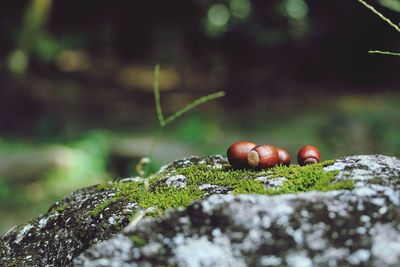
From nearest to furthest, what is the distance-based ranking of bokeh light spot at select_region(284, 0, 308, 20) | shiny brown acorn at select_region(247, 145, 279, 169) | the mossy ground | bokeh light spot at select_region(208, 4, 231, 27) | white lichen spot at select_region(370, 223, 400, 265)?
white lichen spot at select_region(370, 223, 400, 265) → the mossy ground → shiny brown acorn at select_region(247, 145, 279, 169) → bokeh light spot at select_region(284, 0, 308, 20) → bokeh light spot at select_region(208, 4, 231, 27)

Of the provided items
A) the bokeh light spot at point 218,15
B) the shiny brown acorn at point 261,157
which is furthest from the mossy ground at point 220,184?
the bokeh light spot at point 218,15

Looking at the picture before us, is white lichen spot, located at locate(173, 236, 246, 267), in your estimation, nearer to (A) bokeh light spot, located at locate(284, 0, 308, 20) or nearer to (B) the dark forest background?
(B) the dark forest background

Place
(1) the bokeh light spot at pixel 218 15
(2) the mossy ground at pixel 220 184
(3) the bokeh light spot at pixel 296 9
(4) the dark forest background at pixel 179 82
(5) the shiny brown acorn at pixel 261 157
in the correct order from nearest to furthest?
(2) the mossy ground at pixel 220 184 → (5) the shiny brown acorn at pixel 261 157 → (4) the dark forest background at pixel 179 82 → (3) the bokeh light spot at pixel 296 9 → (1) the bokeh light spot at pixel 218 15

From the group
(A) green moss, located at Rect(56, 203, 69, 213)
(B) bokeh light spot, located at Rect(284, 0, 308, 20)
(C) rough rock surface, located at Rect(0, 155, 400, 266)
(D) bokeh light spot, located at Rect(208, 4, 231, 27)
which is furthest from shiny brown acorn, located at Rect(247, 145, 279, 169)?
(D) bokeh light spot, located at Rect(208, 4, 231, 27)

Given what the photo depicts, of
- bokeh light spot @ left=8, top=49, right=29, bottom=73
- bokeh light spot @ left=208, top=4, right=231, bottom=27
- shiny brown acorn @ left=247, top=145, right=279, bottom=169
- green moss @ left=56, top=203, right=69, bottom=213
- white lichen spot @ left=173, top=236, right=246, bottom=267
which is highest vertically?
bokeh light spot @ left=208, top=4, right=231, bottom=27

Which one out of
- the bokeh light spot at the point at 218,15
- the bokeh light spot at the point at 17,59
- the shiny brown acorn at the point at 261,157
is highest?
the bokeh light spot at the point at 218,15

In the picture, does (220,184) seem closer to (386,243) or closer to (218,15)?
(386,243)

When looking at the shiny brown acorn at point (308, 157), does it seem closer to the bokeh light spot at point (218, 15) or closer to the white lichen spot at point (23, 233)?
the white lichen spot at point (23, 233)
